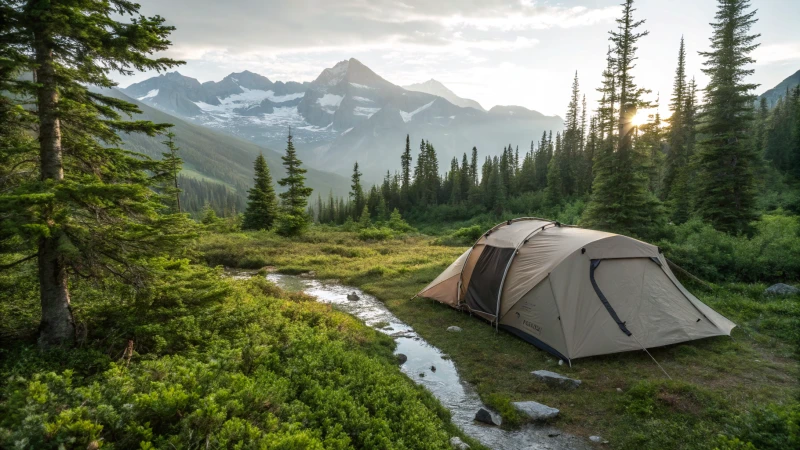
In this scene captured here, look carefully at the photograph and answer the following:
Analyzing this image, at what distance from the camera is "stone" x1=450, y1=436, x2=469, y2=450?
5470mm

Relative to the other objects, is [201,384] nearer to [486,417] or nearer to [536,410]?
[486,417]

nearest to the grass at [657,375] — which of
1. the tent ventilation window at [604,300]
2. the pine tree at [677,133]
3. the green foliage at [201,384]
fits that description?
the tent ventilation window at [604,300]

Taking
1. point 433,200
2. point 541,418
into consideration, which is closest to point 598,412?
point 541,418

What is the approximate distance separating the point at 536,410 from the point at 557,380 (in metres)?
1.26

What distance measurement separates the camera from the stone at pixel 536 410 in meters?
6.40

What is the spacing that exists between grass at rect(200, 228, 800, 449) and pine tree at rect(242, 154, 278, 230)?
28115 millimetres

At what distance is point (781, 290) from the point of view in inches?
Result: 448

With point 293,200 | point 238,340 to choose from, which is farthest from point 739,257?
point 293,200

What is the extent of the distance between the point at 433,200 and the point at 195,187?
445ft

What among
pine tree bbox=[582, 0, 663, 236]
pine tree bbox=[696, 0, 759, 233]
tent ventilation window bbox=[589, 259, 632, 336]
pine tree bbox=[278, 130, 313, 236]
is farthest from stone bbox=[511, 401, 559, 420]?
pine tree bbox=[278, 130, 313, 236]

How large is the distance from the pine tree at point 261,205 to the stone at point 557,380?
112 feet

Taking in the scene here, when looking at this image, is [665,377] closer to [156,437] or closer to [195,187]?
[156,437]

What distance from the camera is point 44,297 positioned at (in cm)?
549

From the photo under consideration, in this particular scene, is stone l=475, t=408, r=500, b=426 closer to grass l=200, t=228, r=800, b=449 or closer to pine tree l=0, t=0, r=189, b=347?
grass l=200, t=228, r=800, b=449
